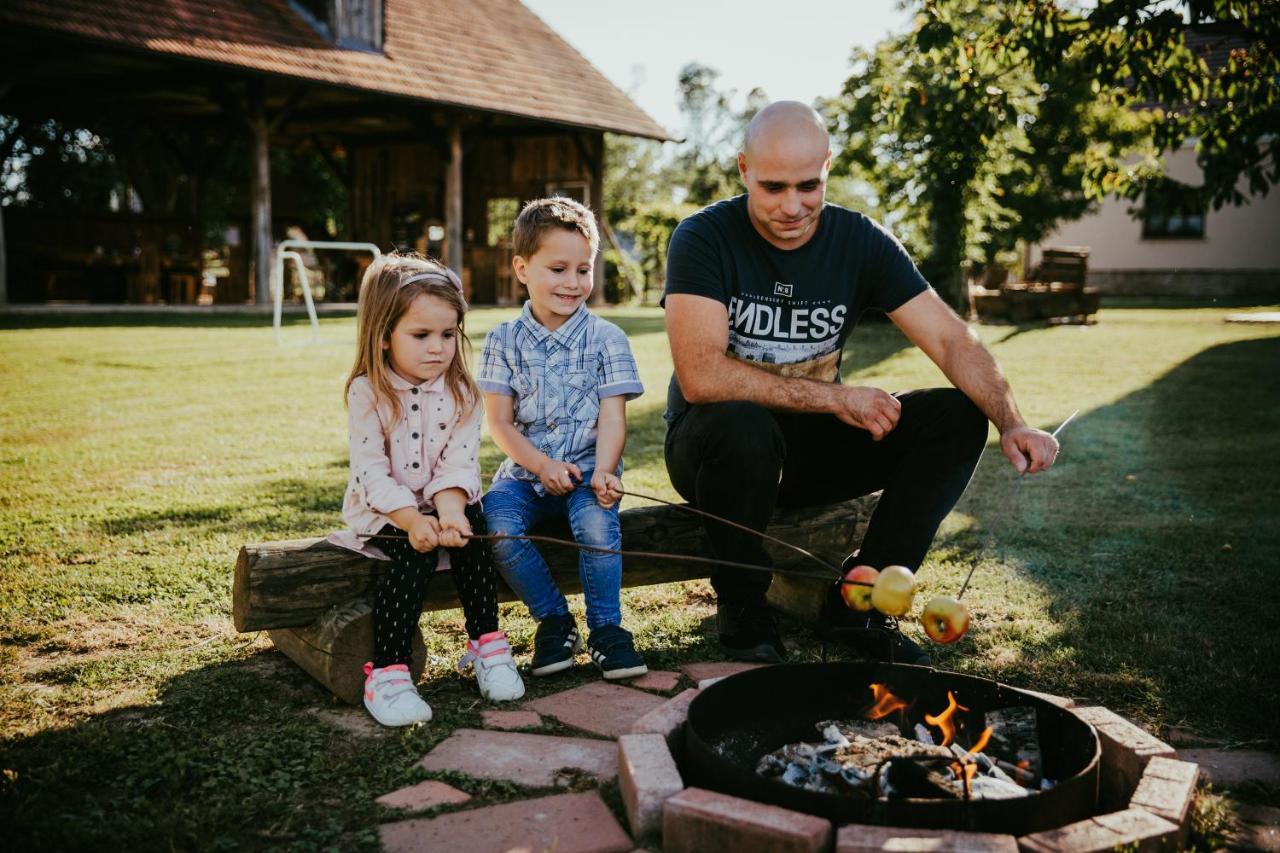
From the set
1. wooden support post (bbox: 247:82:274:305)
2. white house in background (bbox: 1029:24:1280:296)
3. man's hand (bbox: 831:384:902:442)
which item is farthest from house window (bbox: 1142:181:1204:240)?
white house in background (bbox: 1029:24:1280:296)

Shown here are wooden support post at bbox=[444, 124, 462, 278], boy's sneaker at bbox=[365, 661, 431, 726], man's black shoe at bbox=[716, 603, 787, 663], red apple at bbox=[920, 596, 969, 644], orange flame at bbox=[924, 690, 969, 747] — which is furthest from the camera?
wooden support post at bbox=[444, 124, 462, 278]

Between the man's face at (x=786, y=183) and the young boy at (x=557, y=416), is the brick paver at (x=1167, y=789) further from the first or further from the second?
the man's face at (x=786, y=183)

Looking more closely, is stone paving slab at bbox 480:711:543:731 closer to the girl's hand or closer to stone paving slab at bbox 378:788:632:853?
stone paving slab at bbox 378:788:632:853

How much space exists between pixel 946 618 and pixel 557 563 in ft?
4.19

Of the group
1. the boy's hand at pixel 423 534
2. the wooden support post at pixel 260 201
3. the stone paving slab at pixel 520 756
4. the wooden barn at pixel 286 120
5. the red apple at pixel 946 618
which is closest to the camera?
the red apple at pixel 946 618

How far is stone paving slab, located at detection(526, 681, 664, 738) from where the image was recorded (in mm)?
2488

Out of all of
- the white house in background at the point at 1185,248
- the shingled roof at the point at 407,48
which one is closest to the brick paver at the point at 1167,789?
the shingled roof at the point at 407,48

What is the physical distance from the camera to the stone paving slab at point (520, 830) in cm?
190

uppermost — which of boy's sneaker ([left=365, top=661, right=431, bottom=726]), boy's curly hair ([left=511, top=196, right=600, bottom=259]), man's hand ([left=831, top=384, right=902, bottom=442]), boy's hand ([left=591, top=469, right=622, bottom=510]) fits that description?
boy's curly hair ([left=511, top=196, right=600, bottom=259])

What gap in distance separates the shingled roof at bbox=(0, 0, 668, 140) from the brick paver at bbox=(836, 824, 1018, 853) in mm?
12872

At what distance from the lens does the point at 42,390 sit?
725 cm

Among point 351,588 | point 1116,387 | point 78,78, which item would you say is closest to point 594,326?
point 351,588

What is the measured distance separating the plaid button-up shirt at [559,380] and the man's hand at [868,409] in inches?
24.0

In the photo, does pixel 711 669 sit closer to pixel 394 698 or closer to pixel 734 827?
pixel 394 698
